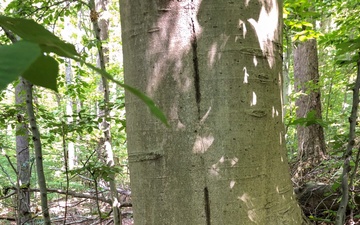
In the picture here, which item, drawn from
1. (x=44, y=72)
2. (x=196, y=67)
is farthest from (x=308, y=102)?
(x=44, y=72)

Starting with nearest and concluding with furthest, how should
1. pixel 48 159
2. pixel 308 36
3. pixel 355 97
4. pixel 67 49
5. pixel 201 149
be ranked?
1. pixel 67 49
2. pixel 201 149
3. pixel 355 97
4. pixel 308 36
5. pixel 48 159

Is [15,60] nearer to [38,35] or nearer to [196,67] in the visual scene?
[38,35]

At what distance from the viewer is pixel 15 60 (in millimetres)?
275

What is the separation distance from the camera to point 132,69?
3.66 ft

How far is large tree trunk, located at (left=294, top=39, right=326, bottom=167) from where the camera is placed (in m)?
5.58

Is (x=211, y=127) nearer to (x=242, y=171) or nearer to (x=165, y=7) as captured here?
(x=242, y=171)

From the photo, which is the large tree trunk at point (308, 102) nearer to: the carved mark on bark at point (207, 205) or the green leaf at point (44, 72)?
the carved mark on bark at point (207, 205)

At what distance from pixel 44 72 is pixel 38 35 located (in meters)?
0.05

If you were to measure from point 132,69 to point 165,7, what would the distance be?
224 mm

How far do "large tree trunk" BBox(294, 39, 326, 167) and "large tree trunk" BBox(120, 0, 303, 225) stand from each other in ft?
14.9

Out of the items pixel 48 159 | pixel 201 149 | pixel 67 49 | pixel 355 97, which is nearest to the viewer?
pixel 67 49

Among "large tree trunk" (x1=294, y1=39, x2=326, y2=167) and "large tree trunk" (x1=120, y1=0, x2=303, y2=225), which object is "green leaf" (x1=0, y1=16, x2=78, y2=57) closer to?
"large tree trunk" (x1=120, y1=0, x2=303, y2=225)

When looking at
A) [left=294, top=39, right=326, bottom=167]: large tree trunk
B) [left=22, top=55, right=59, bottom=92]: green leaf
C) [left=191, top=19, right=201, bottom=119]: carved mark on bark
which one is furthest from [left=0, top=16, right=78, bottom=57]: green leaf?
[left=294, top=39, right=326, bottom=167]: large tree trunk

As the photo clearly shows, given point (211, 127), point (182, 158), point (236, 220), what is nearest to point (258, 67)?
point (211, 127)
